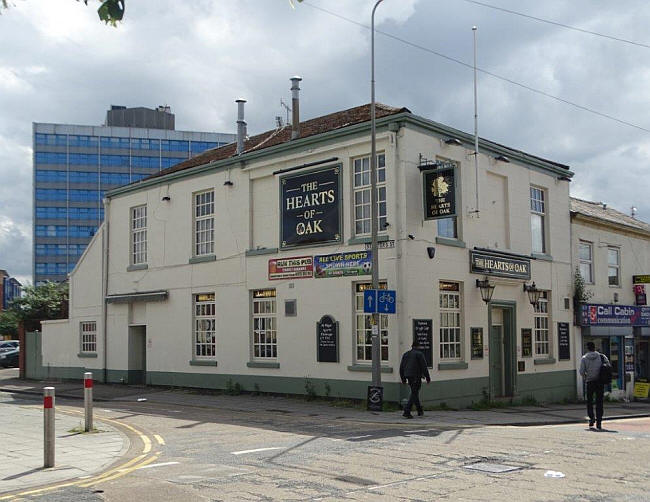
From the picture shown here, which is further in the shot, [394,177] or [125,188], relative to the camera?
[125,188]

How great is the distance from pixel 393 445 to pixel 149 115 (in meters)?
104

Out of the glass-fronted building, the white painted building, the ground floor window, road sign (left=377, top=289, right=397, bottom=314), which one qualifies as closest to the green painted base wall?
the white painted building

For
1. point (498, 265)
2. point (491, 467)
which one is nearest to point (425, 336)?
point (498, 265)

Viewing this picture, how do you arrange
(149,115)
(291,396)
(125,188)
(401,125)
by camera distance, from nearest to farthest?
(401,125), (291,396), (125,188), (149,115)

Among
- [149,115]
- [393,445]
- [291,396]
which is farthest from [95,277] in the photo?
[149,115]

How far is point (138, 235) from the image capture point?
26.8 m

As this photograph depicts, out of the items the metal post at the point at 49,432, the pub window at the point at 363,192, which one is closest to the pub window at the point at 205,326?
the pub window at the point at 363,192

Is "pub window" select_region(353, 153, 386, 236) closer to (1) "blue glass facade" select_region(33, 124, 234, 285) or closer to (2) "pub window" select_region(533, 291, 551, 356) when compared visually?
(2) "pub window" select_region(533, 291, 551, 356)

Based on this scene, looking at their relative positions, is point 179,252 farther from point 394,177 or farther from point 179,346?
point 394,177

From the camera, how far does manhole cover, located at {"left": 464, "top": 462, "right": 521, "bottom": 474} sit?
9.73m

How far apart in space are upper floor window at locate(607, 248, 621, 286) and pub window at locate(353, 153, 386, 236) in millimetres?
11927

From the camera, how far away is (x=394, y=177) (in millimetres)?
18328

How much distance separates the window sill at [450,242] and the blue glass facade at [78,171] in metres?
97.7

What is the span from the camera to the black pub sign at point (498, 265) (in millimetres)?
20062
